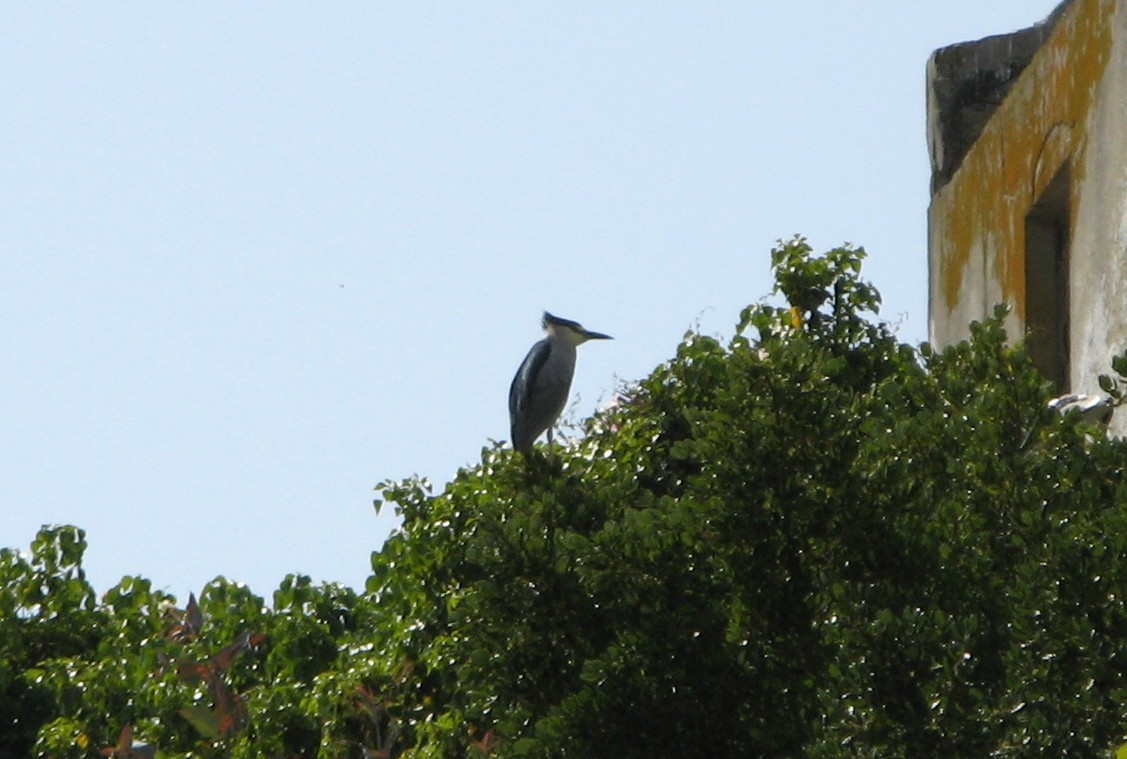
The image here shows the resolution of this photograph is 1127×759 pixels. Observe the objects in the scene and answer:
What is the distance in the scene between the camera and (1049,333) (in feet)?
26.0

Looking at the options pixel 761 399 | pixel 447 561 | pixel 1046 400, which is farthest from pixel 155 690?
pixel 1046 400

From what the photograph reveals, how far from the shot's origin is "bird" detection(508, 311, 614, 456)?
903cm

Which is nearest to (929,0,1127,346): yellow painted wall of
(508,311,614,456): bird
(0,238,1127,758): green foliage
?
(0,238,1127,758): green foliage

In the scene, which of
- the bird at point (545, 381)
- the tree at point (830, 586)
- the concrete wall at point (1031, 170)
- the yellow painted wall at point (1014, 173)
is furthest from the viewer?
the bird at point (545, 381)

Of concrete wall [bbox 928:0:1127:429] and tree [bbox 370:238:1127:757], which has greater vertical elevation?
concrete wall [bbox 928:0:1127:429]

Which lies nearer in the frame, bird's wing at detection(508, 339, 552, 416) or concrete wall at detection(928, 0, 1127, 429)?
concrete wall at detection(928, 0, 1127, 429)

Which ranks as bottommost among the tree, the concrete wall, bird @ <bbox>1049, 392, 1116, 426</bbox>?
the tree

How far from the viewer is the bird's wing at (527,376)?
9188mm

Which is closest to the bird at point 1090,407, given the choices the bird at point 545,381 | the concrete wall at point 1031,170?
the concrete wall at point 1031,170

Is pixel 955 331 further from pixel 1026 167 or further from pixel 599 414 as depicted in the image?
pixel 599 414

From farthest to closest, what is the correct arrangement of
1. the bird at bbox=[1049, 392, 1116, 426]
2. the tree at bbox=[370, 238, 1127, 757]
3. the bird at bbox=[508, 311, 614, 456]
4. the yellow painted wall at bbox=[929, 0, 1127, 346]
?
the bird at bbox=[508, 311, 614, 456] → the yellow painted wall at bbox=[929, 0, 1127, 346] → the bird at bbox=[1049, 392, 1116, 426] → the tree at bbox=[370, 238, 1127, 757]

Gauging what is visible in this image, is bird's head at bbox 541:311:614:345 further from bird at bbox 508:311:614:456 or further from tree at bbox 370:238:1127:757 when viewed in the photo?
tree at bbox 370:238:1127:757

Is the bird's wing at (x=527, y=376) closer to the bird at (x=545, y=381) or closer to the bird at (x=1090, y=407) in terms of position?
the bird at (x=545, y=381)

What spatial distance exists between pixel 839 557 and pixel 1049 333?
3.35 metres
